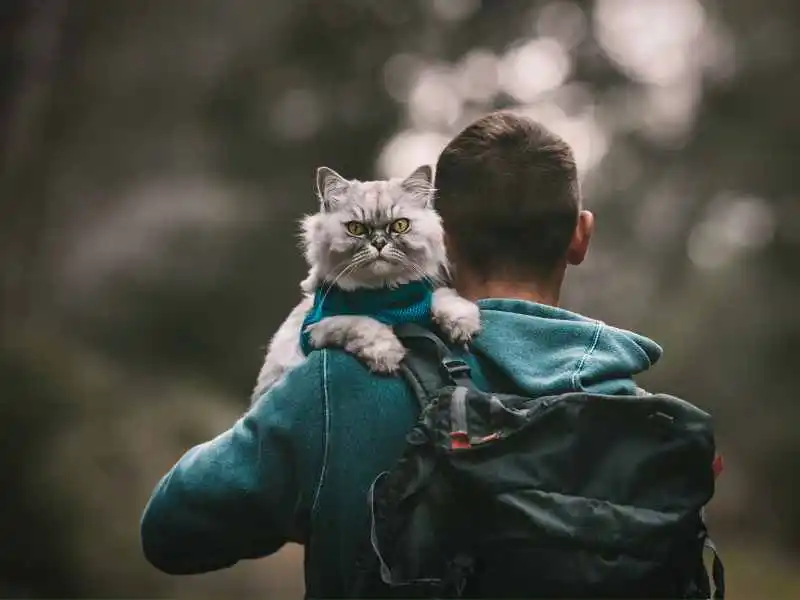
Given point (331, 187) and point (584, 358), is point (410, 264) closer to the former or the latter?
point (331, 187)

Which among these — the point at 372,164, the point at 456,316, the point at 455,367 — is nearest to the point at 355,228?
the point at 456,316

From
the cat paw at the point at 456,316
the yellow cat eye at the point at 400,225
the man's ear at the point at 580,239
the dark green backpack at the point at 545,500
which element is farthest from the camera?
the yellow cat eye at the point at 400,225

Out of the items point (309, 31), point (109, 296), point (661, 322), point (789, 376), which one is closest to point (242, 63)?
point (309, 31)

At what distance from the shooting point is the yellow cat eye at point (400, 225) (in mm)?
1314

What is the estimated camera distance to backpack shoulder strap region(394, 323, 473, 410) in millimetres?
1014

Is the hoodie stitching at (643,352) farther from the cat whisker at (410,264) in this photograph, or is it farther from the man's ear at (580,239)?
the cat whisker at (410,264)

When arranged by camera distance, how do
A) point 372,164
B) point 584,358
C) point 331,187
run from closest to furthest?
1. point 584,358
2. point 331,187
3. point 372,164

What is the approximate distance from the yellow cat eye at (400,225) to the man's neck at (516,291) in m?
0.16

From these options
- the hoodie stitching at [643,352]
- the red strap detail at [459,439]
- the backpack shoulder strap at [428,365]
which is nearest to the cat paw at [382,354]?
the backpack shoulder strap at [428,365]

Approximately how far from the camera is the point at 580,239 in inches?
47.8

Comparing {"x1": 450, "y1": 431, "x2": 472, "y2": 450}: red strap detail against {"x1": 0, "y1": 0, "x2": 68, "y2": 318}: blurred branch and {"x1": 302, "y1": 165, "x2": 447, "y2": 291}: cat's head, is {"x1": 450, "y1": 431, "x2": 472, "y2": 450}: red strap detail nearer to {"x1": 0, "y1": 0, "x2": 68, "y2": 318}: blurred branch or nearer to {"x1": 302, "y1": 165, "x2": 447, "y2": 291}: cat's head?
{"x1": 302, "y1": 165, "x2": 447, "y2": 291}: cat's head

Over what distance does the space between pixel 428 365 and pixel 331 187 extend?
424mm

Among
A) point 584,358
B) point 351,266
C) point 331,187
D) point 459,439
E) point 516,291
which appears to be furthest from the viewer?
point 331,187

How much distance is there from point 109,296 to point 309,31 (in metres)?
1.66
